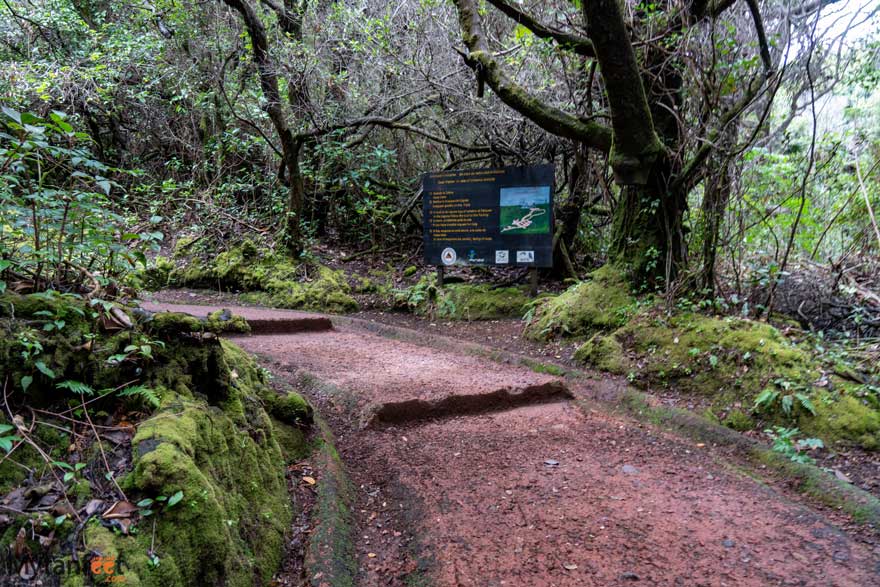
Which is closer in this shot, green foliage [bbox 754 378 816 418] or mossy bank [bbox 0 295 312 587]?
mossy bank [bbox 0 295 312 587]

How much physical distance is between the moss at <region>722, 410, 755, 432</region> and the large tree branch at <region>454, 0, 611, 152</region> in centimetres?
326

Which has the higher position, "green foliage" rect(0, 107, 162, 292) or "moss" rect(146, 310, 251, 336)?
"green foliage" rect(0, 107, 162, 292)

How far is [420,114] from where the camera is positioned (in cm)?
1080

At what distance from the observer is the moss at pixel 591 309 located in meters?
5.98

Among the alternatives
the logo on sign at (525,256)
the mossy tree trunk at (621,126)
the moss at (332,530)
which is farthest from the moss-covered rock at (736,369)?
the moss at (332,530)

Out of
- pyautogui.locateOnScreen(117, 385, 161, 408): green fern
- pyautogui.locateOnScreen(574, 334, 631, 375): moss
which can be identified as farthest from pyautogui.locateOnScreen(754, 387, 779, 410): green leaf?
pyautogui.locateOnScreen(117, 385, 161, 408): green fern

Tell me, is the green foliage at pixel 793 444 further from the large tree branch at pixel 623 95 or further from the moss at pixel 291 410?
the moss at pixel 291 410

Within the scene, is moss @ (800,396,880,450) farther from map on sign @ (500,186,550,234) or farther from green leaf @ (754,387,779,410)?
map on sign @ (500,186,550,234)

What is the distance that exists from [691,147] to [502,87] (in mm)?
2303

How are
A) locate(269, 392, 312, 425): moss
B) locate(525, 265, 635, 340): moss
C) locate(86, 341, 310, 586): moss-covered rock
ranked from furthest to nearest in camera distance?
locate(525, 265, 635, 340): moss, locate(269, 392, 312, 425): moss, locate(86, 341, 310, 586): moss-covered rock

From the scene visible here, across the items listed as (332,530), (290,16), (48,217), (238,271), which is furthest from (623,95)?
(290,16)

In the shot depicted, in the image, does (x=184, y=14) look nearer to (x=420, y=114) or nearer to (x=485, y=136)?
(x=420, y=114)

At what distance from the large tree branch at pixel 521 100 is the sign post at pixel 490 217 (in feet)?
5.32

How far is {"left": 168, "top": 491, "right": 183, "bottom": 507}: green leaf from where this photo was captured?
1.92m
